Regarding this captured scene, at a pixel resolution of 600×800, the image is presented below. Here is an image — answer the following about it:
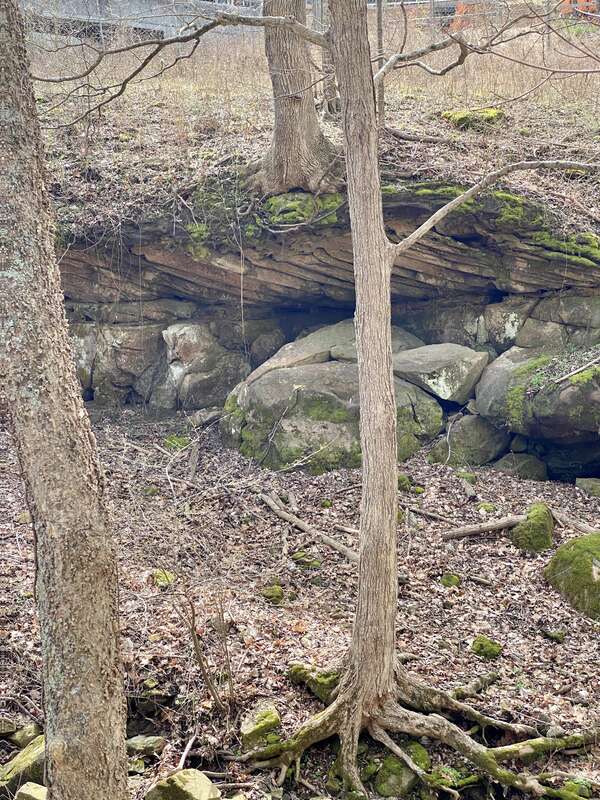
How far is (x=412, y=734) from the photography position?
18.4 ft

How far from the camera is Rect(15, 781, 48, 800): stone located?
458 centimetres

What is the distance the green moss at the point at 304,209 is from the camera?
36.2 ft

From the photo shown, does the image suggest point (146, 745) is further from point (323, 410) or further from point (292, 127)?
point (292, 127)

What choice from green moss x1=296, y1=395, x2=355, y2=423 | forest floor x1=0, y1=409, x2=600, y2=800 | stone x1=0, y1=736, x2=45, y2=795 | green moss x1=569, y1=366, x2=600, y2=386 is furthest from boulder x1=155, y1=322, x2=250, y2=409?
stone x1=0, y1=736, x2=45, y2=795

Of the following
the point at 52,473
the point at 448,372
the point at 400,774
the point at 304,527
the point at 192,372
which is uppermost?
the point at 52,473

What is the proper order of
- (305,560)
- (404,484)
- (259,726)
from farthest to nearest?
(404,484)
(305,560)
(259,726)

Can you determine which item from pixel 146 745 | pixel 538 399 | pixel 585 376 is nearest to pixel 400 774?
pixel 146 745

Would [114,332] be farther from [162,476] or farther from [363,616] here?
[363,616]

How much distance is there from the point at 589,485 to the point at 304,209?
6.09 metres

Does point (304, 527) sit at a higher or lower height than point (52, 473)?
lower

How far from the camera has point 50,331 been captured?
12.7 ft

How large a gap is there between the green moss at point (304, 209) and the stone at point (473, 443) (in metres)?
3.91

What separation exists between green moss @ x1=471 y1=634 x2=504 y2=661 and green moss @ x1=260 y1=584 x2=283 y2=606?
2.11 metres

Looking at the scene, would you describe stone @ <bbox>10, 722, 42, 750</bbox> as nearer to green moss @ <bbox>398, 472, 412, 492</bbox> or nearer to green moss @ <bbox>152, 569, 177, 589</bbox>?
green moss @ <bbox>152, 569, 177, 589</bbox>
